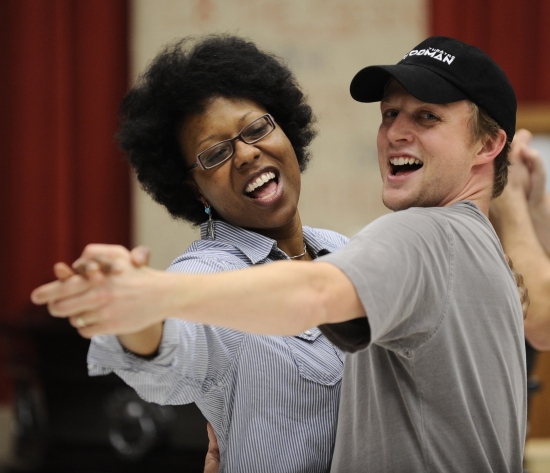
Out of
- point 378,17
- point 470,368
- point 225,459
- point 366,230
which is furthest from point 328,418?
point 378,17

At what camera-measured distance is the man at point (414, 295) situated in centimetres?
95

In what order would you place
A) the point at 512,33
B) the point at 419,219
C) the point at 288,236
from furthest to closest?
1. the point at 512,33
2. the point at 288,236
3. the point at 419,219

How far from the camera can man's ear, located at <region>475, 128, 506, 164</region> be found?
1.38 m

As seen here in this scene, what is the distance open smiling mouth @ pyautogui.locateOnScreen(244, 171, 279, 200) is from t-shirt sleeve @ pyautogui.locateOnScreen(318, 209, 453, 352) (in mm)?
635

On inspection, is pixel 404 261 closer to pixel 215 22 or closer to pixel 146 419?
pixel 146 419

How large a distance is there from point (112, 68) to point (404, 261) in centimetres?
363

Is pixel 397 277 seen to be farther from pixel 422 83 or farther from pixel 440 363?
pixel 422 83

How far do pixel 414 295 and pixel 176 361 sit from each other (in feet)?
1.12

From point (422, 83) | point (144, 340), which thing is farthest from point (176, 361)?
point (422, 83)

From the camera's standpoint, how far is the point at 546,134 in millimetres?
3354

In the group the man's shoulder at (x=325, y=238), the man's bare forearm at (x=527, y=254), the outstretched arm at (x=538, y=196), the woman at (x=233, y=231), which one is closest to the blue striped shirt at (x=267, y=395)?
the woman at (x=233, y=231)

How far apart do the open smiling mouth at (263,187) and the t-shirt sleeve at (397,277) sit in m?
0.64

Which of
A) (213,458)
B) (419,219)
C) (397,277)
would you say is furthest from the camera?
(213,458)

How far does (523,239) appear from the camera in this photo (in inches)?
76.3
